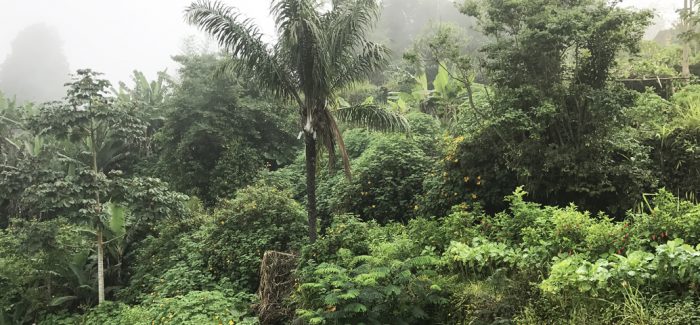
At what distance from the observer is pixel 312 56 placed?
25.8ft

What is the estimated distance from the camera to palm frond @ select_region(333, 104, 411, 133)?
28.0ft

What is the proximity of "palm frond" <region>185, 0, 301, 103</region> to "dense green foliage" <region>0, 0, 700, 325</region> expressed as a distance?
4cm

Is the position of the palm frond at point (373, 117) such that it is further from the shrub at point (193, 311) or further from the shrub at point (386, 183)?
the shrub at point (193, 311)

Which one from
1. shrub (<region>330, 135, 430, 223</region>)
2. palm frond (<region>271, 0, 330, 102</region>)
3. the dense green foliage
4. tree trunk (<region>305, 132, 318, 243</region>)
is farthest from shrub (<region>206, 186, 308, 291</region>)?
palm frond (<region>271, 0, 330, 102</region>)

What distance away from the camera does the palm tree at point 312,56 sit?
25.3 ft

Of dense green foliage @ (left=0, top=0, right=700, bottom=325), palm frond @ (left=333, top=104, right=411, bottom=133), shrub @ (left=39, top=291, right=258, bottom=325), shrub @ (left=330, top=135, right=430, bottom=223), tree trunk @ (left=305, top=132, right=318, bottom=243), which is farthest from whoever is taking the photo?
shrub @ (left=330, top=135, right=430, bottom=223)

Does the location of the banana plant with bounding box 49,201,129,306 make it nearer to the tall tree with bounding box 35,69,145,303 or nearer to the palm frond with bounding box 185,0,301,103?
the tall tree with bounding box 35,69,145,303

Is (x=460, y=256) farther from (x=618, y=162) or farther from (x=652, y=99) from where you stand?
(x=652, y=99)

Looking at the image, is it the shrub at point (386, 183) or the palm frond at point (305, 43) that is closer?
the palm frond at point (305, 43)

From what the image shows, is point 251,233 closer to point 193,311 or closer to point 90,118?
point 193,311

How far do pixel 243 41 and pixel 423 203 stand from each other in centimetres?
457

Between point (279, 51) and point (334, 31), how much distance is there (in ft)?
3.89

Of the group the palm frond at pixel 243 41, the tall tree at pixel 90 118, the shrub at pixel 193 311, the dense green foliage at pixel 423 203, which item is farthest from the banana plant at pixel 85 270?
the palm frond at pixel 243 41

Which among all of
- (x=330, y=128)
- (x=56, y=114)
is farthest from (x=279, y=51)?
(x=56, y=114)
